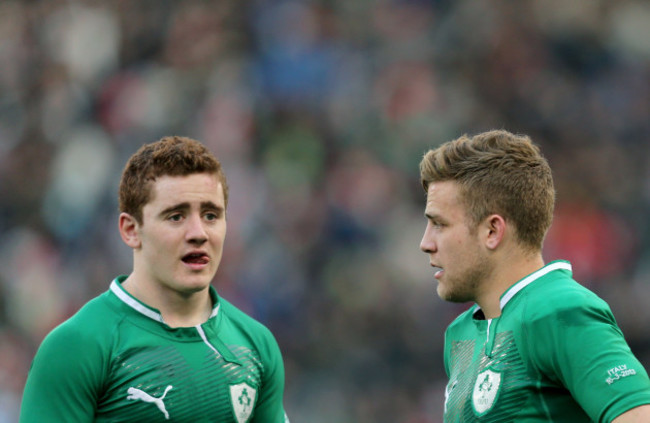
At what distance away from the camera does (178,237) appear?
429cm

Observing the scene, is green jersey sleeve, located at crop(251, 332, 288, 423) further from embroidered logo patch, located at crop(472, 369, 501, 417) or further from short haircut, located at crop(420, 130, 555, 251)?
short haircut, located at crop(420, 130, 555, 251)

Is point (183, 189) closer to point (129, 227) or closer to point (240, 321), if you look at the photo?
point (129, 227)

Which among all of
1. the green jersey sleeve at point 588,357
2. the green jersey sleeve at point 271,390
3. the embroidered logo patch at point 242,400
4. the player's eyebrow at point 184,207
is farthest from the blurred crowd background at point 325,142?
the green jersey sleeve at point 588,357

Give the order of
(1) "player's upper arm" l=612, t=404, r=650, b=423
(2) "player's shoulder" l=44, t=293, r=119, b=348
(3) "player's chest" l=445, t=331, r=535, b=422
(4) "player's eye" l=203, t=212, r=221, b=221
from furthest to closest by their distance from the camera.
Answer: (4) "player's eye" l=203, t=212, r=221, b=221 → (2) "player's shoulder" l=44, t=293, r=119, b=348 → (3) "player's chest" l=445, t=331, r=535, b=422 → (1) "player's upper arm" l=612, t=404, r=650, b=423

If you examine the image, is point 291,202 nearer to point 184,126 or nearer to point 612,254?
point 184,126

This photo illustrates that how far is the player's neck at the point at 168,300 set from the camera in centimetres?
434

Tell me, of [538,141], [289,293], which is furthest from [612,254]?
[289,293]

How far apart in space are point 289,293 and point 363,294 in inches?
28.8

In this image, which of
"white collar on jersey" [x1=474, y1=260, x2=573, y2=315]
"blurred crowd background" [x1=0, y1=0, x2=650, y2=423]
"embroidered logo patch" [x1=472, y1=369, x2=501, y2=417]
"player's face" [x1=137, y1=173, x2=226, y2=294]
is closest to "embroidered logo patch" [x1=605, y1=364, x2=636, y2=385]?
"embroidered logo patch" [x1=472, y1=369, x2=501, y2=417]

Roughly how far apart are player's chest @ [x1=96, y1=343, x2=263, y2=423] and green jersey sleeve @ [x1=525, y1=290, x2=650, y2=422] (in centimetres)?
130

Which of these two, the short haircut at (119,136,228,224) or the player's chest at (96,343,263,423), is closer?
the player's chest at (96,343,263,423)

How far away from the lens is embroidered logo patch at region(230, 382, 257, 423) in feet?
14.3

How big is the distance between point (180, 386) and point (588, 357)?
1.67 m

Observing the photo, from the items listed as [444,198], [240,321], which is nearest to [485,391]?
[444,198]
